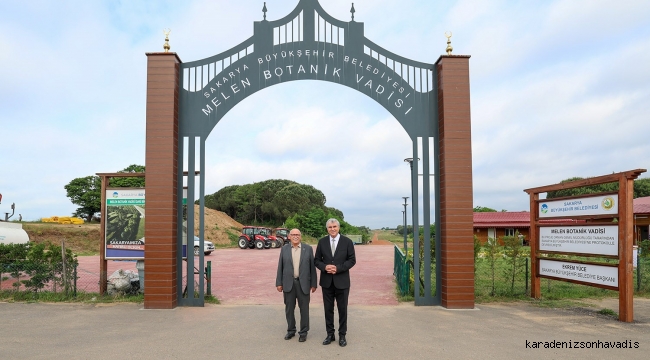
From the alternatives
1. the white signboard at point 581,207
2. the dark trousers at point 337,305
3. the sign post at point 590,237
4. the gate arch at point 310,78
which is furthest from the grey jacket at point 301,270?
the white signboard at point 581,207

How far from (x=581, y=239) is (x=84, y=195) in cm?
5672

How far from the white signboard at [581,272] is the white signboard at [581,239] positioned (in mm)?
255

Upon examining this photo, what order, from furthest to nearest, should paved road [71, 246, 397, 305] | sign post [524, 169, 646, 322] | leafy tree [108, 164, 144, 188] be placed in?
leafy tree [108, 164, 144, 188] → paved road [71, 246, 397, 305] → sign post [524, 169, 646, 322]

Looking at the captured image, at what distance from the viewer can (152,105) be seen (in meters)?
8.73

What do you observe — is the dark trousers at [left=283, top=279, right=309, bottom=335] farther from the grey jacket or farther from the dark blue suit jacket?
the dark blue suit jacket

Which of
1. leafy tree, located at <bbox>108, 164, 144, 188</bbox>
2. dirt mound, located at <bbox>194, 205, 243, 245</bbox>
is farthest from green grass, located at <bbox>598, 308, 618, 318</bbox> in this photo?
leafy tree, located at <bbox>108, 164, 144, 188</bbox>

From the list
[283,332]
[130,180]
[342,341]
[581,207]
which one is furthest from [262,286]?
[130,180]

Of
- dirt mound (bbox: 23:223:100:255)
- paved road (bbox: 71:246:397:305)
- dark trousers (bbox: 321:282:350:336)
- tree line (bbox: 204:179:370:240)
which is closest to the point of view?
dark trousers (bbox: 321:282:350:336)

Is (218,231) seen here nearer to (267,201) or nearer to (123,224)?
(267,201)

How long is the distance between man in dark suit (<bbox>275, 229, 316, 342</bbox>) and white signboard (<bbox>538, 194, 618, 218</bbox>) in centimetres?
528

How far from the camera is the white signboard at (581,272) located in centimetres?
788

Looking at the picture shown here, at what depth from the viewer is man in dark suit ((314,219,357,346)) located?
6047 mm

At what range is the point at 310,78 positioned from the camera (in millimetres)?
9109

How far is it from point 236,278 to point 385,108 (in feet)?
27.7
